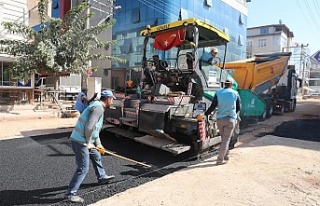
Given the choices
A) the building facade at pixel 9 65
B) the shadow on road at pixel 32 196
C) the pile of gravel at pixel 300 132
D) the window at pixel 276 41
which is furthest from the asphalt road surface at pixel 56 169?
the window at pixel 276 41

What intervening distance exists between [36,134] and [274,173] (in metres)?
6.45

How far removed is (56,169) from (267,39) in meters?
52.7

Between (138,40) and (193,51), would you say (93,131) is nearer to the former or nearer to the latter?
(193,51)

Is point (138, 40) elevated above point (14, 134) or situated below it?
above

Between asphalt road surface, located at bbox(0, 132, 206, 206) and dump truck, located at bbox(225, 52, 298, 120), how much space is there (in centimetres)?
518

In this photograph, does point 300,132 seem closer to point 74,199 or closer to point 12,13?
point 74,199

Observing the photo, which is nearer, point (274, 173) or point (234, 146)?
point (274, 173)

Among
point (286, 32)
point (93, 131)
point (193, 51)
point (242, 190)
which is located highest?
point (286, 32)

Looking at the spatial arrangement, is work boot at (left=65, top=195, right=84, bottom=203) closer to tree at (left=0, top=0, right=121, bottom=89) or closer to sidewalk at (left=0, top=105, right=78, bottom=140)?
sidewalk at (left=0, top=105, right=78, bottom=140)

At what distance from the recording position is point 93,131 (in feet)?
11.4

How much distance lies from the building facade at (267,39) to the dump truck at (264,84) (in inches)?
1407

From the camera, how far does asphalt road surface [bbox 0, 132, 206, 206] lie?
3.61 meters

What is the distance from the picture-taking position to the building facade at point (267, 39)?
49375mm

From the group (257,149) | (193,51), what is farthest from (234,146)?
(193,51)
